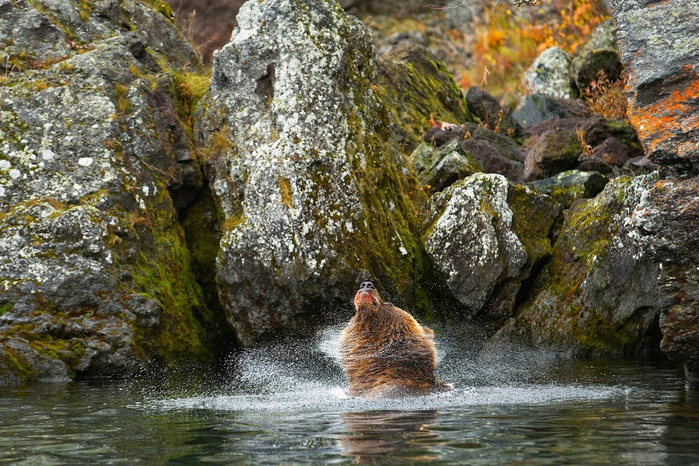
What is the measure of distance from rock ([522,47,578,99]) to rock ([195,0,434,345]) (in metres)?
6.80

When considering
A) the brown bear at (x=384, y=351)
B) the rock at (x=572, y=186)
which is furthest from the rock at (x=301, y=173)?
the brown bear at (x=384, y=351)

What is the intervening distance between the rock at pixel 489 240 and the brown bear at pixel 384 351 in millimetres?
2662

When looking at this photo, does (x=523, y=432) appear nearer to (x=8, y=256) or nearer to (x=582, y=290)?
(x=582, y=290)

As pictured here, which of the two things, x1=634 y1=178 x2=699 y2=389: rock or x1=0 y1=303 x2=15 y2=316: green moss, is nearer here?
x1=634 y1=178 x2=699 y2=389: rock

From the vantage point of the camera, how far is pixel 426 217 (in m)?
11.3

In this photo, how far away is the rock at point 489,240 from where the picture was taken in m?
10.4

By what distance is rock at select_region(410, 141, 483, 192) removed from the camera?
39.8 feet

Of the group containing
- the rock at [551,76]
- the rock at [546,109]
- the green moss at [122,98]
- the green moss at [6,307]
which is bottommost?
the green moss at [6,307]

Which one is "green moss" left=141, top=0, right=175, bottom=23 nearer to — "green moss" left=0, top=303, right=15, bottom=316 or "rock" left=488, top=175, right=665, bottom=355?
"green moss" left=0, top=303, right=15, bottom=316

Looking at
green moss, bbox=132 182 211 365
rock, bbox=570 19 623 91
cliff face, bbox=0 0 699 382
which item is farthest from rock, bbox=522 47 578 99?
green moss, bbox=132 182 211 365

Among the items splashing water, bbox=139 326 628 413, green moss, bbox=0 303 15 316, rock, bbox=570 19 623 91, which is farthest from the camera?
rock, bbox=570 19 623 91

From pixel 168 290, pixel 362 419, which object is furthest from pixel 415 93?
pixel 362 419

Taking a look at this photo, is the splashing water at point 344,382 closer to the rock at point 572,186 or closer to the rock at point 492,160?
the rock at point 572,186

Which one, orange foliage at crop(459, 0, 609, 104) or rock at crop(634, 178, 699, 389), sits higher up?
orange foliage at crop(459, 0, 609, 104)
